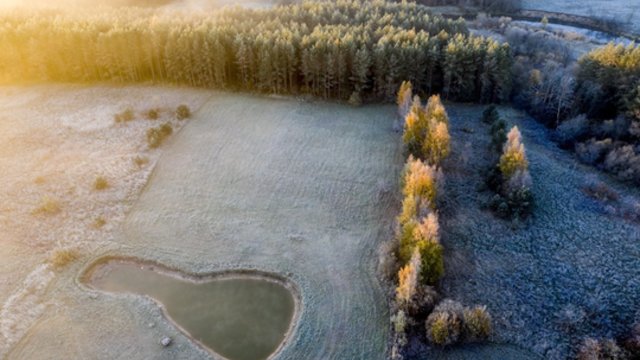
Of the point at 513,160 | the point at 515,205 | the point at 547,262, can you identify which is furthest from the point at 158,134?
the point at 547,262

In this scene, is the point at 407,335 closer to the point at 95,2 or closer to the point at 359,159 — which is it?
the point at 359,159

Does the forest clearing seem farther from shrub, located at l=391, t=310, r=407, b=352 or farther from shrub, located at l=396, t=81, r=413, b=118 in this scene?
shrub, located at l=396, t=81, r=413, b=118

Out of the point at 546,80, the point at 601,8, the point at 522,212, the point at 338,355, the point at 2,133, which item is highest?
the point at 601,8

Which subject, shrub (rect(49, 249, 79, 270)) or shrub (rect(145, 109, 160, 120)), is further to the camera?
shrub (rect(145, 109, 160, 120))

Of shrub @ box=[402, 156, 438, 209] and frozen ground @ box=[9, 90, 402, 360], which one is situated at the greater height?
shrub @ box=[402, 156, 438, 209]

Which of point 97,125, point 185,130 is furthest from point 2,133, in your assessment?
point 185,130

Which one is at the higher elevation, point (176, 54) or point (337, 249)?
point (176, 54)

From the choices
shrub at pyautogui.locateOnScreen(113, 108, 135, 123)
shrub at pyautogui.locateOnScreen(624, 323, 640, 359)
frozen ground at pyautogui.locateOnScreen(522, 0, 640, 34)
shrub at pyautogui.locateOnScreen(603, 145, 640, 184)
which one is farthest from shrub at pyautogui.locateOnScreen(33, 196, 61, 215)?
frozen ground at pyautogui.locateOnScreen(522, 0, 640, 34)
